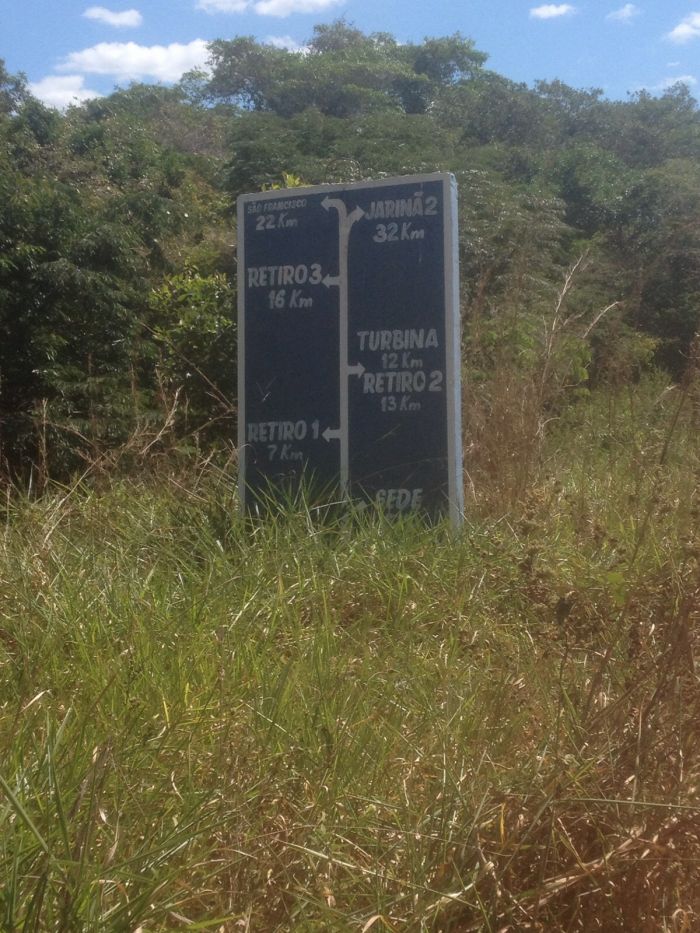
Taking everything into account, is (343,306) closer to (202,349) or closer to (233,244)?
(202,349)

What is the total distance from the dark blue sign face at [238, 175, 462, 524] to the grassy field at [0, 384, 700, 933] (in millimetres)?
627

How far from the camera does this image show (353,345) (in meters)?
5.19

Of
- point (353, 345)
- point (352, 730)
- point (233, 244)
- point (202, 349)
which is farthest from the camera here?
point (233, 244)

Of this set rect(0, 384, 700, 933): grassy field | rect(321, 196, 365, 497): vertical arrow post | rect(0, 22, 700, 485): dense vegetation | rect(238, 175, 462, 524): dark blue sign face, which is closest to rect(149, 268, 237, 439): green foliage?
rect(0, 22, 700, 485): dense vegetation

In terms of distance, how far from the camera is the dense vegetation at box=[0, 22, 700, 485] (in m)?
7.45

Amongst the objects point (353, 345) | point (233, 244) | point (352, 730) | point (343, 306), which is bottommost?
point (352, 730)

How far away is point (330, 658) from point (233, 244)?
782cm

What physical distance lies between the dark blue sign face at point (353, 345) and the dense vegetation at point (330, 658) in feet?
1.23

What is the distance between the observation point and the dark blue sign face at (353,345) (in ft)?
16.5

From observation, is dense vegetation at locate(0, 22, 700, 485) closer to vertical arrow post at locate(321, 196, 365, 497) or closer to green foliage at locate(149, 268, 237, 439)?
green foliage at locate(149, 268, 237, 439)

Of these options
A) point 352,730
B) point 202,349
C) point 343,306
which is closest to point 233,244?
point 202,349

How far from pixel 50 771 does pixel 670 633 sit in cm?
143

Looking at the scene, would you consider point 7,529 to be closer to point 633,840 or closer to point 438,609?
point 438,609

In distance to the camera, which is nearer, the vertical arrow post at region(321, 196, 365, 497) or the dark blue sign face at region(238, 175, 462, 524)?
the dark blue sign face at region(238, 175, 462, 524)
